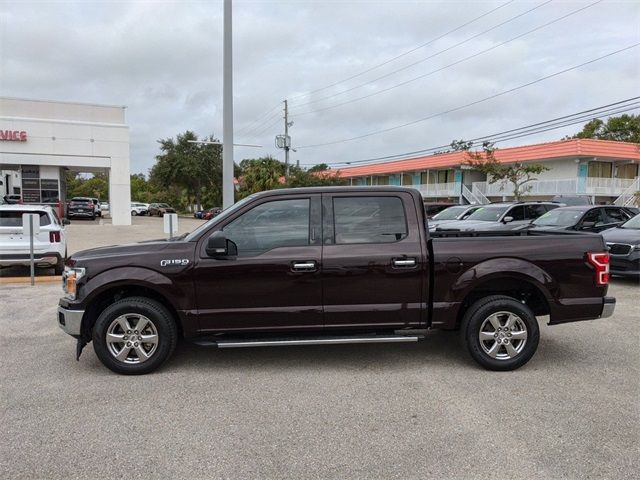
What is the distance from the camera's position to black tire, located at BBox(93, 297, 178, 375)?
472 cm

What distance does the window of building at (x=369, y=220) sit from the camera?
4.94 m

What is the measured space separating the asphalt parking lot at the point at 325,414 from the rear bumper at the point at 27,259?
5239 millimetres

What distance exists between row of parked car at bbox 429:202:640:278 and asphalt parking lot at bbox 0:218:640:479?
6.48 ft

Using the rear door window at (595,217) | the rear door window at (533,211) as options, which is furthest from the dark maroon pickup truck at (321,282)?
the rear door window at (533,211)

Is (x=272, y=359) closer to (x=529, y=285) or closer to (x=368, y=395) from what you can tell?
(x=368, y=395)

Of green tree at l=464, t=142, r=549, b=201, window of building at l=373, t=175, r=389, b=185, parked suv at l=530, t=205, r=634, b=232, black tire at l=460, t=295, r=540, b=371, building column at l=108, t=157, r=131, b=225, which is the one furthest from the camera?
window of building at l=373, t=175, r=389, b=185

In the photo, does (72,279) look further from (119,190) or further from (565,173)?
(565,173)

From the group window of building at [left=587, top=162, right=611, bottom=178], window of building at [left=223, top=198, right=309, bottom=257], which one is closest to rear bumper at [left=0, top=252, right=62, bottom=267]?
window of building at [left=223, top=198, right=309, bottom=257]

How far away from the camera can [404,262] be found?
15.9ft

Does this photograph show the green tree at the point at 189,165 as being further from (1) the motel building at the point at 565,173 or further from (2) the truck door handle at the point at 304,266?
(2) the truck door handle at the point at 304,266

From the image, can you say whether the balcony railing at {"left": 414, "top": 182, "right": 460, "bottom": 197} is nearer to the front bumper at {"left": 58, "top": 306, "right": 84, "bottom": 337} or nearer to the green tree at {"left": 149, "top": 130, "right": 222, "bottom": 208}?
the green tree at {"left": 149, "top": 130, "right": 222, "bottom": 208}

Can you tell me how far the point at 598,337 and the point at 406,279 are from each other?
3073 millimetres

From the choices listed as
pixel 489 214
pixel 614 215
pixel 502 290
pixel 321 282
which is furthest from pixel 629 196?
pixel 321 282

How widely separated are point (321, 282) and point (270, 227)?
29.6 inches
